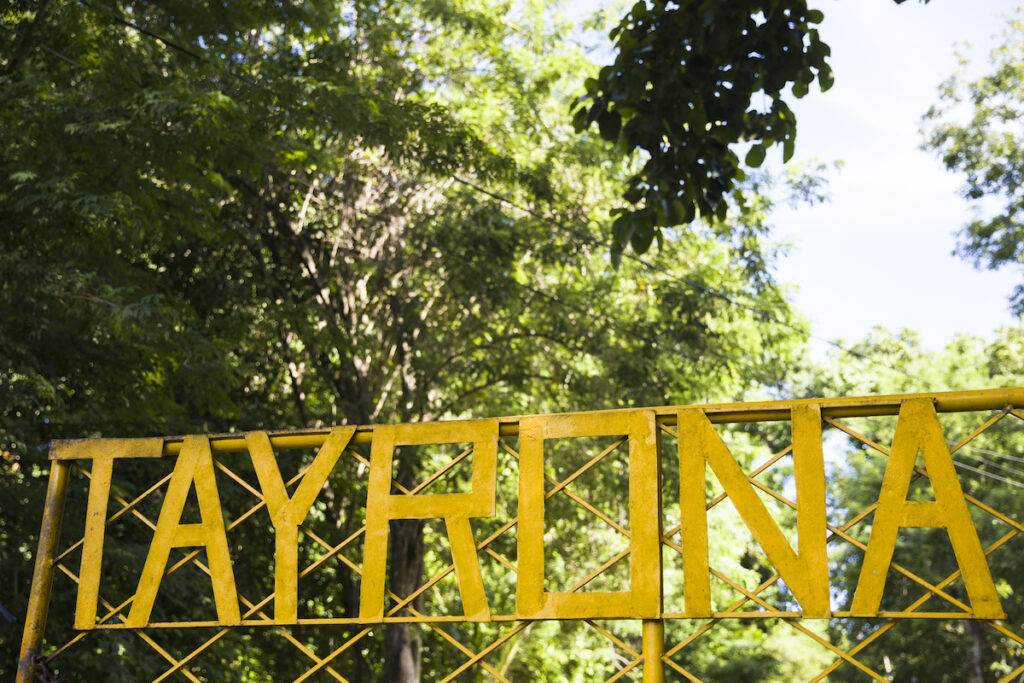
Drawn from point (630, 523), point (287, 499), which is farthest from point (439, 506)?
point (630, 523)

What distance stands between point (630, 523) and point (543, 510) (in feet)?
0.83

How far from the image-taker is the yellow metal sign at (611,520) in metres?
2.52

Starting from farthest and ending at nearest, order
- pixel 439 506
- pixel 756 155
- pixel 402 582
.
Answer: pixel 402 582
pixel 756 155
pixel 439 506

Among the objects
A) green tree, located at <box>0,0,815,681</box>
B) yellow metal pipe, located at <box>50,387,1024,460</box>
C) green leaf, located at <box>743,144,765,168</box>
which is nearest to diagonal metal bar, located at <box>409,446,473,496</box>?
yellow metal pipe, located at <box>50,387,1024,460</box>

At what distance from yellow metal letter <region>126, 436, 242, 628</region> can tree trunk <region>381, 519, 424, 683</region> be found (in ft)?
24.8

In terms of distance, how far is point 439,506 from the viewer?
2.91 m

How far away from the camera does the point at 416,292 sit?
1080 centimetres

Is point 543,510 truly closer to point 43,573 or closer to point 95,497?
point 95,497

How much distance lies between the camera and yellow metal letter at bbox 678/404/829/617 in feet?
8.43

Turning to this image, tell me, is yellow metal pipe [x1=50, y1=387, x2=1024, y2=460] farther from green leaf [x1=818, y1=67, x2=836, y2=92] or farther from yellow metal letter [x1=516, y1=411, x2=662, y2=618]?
green leaf [x1=818, y1=67, x2=836, y2=92]

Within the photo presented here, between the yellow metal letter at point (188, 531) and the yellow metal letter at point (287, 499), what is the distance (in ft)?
0.52

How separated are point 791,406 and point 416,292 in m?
8.41

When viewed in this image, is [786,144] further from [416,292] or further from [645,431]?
[416,292]

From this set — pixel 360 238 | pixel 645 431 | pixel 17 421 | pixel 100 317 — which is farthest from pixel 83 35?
pixel 645 431
